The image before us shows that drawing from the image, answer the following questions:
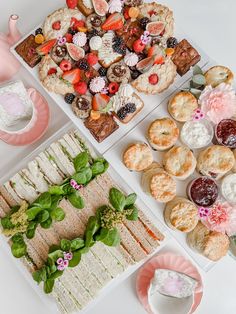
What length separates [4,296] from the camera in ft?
8.13

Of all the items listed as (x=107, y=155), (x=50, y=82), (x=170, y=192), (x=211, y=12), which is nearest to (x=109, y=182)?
(x=107, y=155)

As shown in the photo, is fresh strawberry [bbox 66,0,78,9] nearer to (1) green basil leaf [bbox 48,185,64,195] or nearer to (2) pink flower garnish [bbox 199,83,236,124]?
(2) pink flower garnish [bbox 199,83,236,124]

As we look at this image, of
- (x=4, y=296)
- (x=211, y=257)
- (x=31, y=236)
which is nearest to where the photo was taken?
(x=211, y=257)

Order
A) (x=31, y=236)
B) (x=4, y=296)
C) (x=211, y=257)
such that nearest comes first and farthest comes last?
1. (x=211, y=257)
2. (x=31, y=236)
3. (x=4, y=296)

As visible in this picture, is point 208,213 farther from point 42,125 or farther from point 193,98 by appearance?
point 42,125

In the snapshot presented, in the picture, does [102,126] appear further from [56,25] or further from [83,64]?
[56,25]

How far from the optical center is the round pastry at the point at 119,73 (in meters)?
2.20

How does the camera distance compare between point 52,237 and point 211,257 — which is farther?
point 52,237

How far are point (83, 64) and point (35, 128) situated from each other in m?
0.40

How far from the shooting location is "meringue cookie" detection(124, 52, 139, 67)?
87.0 inches

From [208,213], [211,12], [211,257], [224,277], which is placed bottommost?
[224,277]

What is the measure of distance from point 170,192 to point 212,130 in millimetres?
309

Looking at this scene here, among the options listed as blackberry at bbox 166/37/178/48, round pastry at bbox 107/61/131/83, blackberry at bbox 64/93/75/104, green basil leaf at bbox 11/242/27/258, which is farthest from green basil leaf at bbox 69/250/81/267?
blackberry at bbox 166/37/178/48

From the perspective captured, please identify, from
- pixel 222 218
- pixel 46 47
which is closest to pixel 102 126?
pixel 46 47
